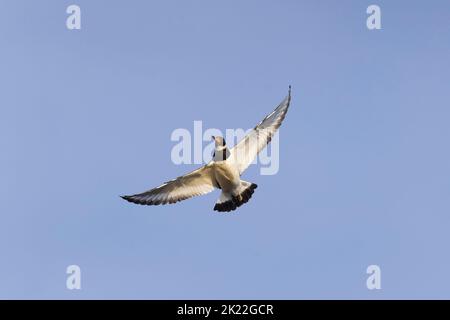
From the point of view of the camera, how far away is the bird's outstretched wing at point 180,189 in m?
18.5

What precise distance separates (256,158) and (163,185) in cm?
198

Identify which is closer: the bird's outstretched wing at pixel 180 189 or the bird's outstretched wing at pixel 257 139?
the bird's outstretched wing at pixel 180 189

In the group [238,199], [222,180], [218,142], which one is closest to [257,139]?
[218,142]

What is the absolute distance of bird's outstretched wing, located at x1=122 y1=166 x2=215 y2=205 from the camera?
727 inches

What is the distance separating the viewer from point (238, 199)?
734 inches

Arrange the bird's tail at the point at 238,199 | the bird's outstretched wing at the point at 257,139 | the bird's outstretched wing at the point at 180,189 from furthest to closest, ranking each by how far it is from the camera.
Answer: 1. the bird's outstretched wing at the point at 257,139
2. the bird's tail at the point at 238,199
3. the bird's outstretched wing at the point at 180,189

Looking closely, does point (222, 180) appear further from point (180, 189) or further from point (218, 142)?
point (180, 189)

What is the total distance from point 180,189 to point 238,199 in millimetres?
1189

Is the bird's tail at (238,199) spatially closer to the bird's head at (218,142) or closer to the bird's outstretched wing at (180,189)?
the bird's outstretched wing at (180,189)

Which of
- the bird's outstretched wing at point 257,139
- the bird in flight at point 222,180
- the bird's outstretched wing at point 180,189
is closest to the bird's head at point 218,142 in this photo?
the bird in flight at point 222,180
